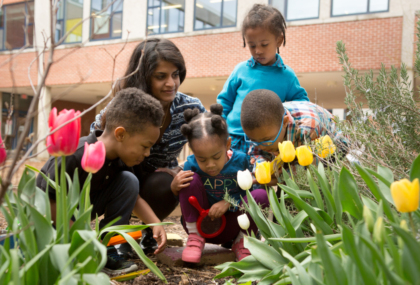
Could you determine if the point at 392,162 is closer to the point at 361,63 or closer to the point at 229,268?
the point at 229,268

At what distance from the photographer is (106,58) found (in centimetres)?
1387

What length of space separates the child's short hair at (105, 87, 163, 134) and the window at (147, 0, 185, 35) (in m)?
11.9

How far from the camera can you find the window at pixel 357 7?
10.4m

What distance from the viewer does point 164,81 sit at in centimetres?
252

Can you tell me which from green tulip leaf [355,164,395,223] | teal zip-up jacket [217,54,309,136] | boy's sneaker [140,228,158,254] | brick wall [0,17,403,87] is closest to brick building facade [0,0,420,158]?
brick wall [0,17,403,87]

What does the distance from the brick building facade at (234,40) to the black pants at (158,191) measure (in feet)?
20.7

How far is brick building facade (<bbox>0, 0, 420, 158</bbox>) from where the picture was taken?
33.6 feet

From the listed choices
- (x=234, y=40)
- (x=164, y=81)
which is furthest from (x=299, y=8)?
(x=164, y=81)

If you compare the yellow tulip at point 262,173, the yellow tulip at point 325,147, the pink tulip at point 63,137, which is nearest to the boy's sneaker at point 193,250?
the yellow tulip at point 262,173

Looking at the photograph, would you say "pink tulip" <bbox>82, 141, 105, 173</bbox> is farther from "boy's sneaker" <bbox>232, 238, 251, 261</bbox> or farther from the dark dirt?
"boy's sneaker" <bbox>232, 238, 251, 261</bbox>

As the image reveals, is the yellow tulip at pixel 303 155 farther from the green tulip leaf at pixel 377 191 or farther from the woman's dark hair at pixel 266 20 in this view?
the woman's dark hair at pixel 266 20

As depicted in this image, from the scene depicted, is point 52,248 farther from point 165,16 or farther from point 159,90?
point 165,16

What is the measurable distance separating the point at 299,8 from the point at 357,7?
1658 mm

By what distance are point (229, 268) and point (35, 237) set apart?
80 centimetres
